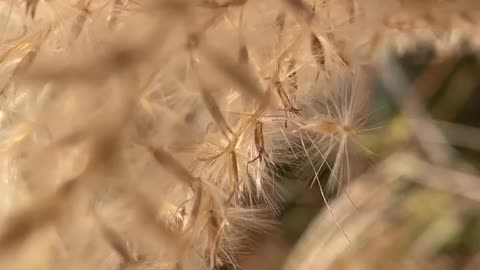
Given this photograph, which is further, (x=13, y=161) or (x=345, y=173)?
(x=345, y=173)

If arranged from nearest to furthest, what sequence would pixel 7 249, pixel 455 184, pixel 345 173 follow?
pixel 7 249 < pixel 345 173 < pixel 455 184

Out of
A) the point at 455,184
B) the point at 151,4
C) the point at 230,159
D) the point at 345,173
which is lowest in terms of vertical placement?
the point at 455,184

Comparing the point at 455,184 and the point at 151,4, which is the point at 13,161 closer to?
the point at 151,4

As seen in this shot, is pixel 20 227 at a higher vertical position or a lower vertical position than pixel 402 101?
higher

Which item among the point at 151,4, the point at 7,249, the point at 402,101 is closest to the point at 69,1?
the point at 151,4

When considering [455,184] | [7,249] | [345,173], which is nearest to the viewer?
[7,249]

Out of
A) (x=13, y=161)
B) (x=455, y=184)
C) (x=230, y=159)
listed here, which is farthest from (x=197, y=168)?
(x=455, y=184)
